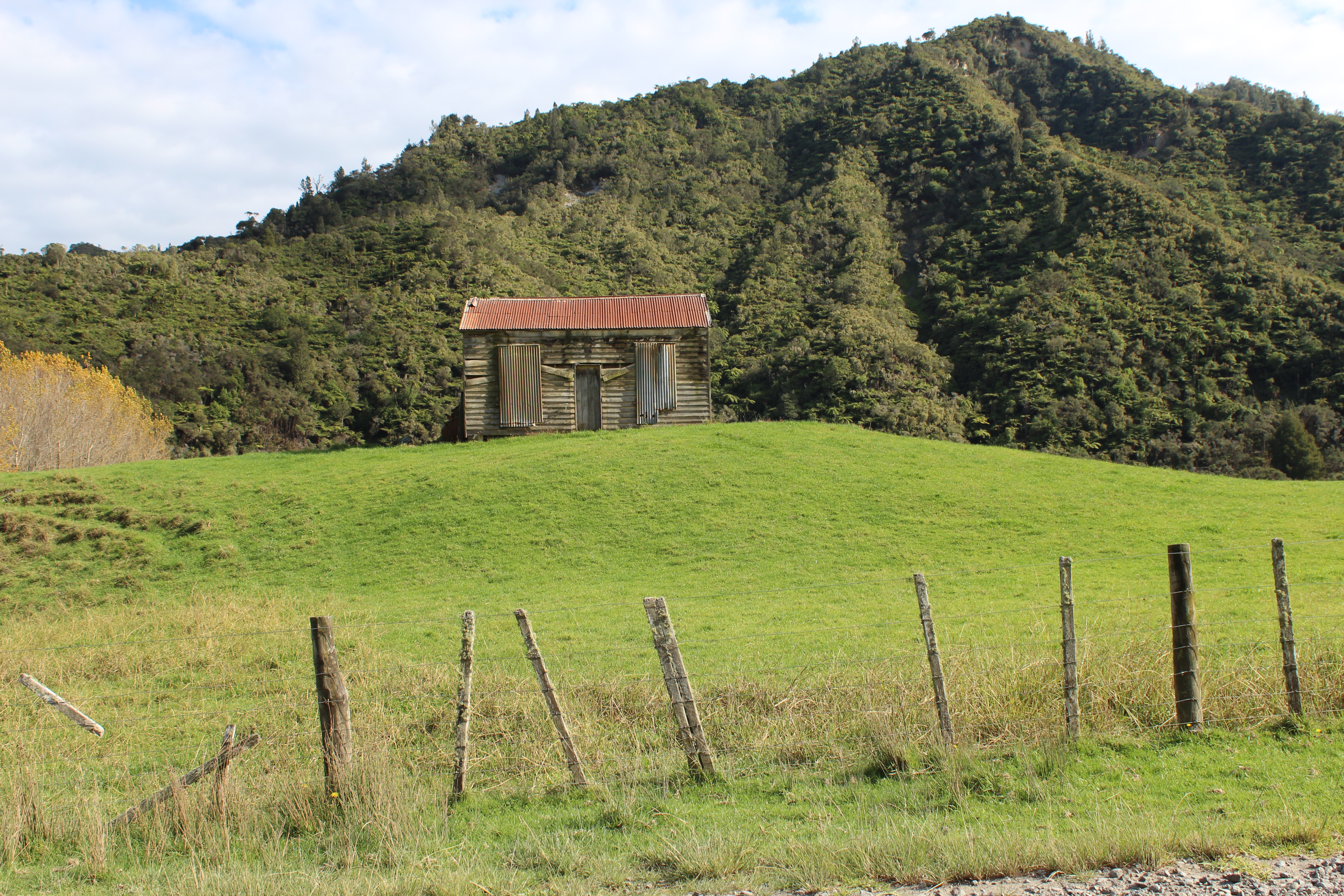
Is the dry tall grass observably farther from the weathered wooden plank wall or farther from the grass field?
the weathered wooden plank wall

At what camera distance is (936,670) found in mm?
6195

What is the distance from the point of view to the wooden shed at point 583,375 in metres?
30.3


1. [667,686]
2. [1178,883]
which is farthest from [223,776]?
[1178,883]

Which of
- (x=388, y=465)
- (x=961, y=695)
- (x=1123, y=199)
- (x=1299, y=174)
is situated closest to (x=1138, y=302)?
(x=1123, y=199)

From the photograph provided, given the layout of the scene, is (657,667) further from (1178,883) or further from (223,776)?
(1178,883)

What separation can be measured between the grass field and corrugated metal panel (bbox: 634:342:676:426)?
724 centimetres

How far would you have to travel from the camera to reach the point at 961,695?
22.1 feet

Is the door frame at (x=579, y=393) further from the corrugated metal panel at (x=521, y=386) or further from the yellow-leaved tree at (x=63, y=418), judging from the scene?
the yellow-leaved tree at (x=63, y=418)

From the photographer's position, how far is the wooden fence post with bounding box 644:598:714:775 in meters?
5.96

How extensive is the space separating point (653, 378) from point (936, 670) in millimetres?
24990

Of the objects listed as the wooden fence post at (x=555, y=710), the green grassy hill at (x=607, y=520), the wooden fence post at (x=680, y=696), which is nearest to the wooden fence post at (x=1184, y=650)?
the wooden fence post at (x=680, y=696)

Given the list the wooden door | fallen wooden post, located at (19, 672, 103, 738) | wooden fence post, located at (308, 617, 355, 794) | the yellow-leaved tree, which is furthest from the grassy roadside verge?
the yellow-leaved tree

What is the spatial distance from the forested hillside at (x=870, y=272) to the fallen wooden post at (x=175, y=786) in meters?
39.3

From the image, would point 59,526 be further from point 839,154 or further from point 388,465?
point 839,154
